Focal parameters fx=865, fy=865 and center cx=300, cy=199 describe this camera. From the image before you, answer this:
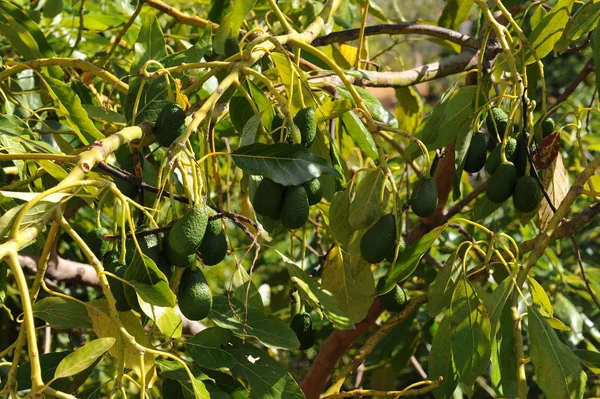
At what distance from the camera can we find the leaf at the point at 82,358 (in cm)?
84

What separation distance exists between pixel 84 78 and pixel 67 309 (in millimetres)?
976

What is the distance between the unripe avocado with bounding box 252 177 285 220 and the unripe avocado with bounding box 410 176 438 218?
216 mm

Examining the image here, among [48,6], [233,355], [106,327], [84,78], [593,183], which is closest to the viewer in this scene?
[106,327]

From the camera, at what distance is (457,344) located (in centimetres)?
111

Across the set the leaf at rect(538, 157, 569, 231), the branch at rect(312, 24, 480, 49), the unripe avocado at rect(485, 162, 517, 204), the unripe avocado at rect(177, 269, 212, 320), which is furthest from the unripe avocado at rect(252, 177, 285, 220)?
the branch at rect(312, 24, 480, 49)

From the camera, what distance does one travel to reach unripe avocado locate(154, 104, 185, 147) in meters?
1.09

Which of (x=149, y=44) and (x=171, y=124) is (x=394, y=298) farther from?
(x=149, y=44)

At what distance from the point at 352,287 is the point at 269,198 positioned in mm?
323

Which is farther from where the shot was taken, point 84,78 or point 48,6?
point 84,78

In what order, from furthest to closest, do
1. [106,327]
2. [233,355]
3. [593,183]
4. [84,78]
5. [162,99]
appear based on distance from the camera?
[84,78]
[593,183]
[162,99]
[233,355]
[106,327]

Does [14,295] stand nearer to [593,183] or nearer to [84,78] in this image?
[84,78]

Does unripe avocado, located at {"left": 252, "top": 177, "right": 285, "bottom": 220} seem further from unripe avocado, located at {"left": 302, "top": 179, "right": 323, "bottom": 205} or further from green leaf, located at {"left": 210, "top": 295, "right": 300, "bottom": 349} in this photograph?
green leaf, located at {"left": 210, "top": 295, "right": 300, "bottom": 349}

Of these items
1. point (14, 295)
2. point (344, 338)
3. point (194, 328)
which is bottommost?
point (14, 295)

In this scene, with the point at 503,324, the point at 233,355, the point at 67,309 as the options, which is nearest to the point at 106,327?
the point at 67,309
